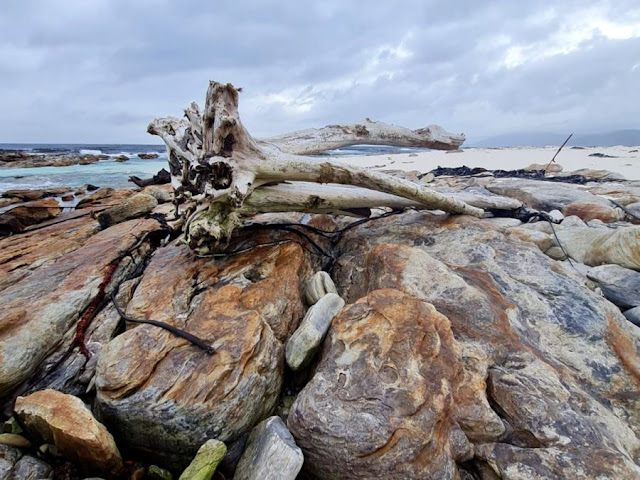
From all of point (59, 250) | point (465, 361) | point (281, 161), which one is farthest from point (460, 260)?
point (59, 250)

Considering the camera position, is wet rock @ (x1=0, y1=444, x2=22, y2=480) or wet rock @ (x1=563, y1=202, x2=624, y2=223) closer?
wet rock @ (x1=0, y1=444, x2=22, y2=480)

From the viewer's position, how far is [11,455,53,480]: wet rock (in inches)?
78.7

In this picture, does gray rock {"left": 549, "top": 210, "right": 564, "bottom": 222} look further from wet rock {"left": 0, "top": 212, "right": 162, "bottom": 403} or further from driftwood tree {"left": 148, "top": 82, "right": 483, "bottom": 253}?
wet rock {"left": 0, "top": 212, "right": 162, "bottom": 403}

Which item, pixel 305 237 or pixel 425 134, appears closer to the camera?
pixel 305 237

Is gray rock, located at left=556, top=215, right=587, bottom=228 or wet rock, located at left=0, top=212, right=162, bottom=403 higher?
wet rock, located at left=0, top=212, right=162, bottom=403

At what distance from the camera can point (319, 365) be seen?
2367 millimetres

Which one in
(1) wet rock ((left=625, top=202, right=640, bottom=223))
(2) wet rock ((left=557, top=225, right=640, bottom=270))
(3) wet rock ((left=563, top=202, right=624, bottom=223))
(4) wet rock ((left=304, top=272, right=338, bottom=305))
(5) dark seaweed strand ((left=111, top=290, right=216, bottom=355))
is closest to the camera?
(5) dark seaweed strand ((left=111, top=290, right=216, bottom=355))

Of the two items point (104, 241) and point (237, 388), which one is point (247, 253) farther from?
point (104, 241)

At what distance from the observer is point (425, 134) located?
16.9 ft

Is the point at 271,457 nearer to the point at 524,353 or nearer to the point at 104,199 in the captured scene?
the point at 524,353

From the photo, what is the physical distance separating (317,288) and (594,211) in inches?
226

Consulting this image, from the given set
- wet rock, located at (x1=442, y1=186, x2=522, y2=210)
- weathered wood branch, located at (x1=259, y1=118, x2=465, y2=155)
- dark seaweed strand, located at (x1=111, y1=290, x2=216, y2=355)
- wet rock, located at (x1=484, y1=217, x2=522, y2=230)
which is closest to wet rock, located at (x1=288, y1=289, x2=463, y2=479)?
dark seaweed strand, located at (x1=111, y1=290, x2=216, y2=355)

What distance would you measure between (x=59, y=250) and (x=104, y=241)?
51 cm

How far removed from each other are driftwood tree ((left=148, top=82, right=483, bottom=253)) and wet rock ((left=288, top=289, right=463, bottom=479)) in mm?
1510
